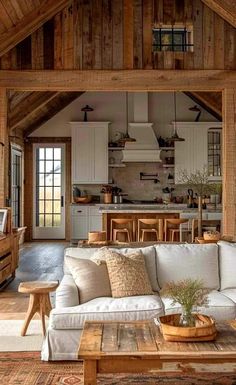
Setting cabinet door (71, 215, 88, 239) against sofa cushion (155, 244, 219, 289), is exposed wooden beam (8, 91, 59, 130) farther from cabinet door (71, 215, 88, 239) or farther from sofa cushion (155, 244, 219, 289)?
sofa cushion (155, 244, 219, 289)

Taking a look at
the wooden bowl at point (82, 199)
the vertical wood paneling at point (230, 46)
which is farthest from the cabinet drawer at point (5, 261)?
the wooden bowl at point (82, 199)

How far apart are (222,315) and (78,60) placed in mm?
4751

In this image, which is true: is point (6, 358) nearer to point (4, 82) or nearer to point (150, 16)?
point (4, 82)

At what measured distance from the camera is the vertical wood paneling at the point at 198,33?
296 inches

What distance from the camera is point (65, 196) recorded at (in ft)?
43.3

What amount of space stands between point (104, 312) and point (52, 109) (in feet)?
30.6

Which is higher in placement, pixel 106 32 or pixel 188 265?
pixel 106 32

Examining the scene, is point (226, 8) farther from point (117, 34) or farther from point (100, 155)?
point (100, 155)

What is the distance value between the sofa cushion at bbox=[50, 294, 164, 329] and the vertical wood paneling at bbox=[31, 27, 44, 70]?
4.51 metres

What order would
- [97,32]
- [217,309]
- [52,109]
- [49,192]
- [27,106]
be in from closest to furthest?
[217,309]
[97,32]
[27,106]
[52,109]
[49,192]

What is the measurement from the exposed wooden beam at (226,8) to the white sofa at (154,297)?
3.73m

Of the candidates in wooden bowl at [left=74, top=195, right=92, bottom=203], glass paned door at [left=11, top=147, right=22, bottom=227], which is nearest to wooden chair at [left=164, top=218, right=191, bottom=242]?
wooden bowl at [left=74, top=195, right=92, bottom=203]

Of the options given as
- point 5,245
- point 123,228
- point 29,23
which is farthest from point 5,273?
point 29,23

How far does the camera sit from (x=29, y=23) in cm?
710
